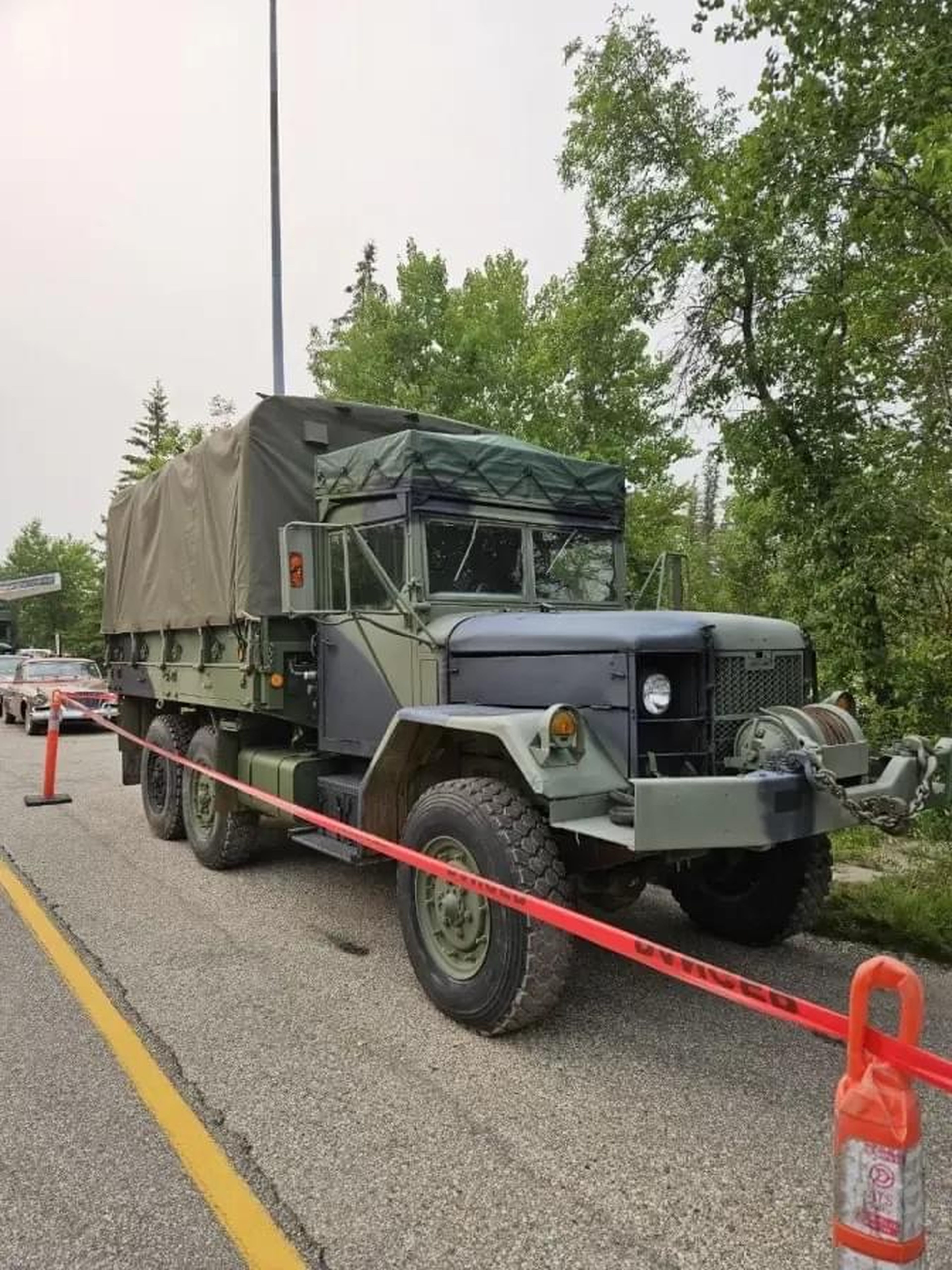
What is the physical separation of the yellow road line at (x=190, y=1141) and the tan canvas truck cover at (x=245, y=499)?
8.25 feet

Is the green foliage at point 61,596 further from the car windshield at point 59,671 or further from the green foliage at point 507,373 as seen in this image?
the green foliage at point 507,373

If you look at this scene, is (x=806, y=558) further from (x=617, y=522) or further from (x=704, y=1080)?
(x=704, y=1080)

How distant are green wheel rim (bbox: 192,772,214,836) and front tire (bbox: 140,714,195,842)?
1.05 feet

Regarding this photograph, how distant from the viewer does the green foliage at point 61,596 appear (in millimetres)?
43750

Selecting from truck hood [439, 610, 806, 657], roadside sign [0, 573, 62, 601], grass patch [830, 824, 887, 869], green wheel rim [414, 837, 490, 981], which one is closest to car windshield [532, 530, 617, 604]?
truck hood [439, 610, 806, 657]

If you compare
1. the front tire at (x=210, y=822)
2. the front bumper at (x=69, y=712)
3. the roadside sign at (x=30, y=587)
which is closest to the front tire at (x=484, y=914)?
the front tire at (x=210, y=822)

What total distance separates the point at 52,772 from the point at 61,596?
42.3 meters

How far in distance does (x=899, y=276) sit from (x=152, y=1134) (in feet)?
28.4

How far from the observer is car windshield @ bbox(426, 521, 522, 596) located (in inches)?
202

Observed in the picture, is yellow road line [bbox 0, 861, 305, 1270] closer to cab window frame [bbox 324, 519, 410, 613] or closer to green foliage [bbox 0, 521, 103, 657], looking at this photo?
→ cab window frame [bbox 324, 519, 410, 613]

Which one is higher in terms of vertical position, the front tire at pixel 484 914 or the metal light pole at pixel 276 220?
the metal light pole at pixel 276 220

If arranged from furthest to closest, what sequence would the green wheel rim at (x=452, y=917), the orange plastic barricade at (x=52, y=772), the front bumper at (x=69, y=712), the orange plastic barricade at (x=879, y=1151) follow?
the front bumper at (x=69, y=712), the orange plastic barricade at (x=52, y=772), the green wheel rim at (x=452, y=917), the orange plastic barricade at (x=879, y=1151)

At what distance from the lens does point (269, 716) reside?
6383 mm

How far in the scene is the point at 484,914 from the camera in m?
3.92
